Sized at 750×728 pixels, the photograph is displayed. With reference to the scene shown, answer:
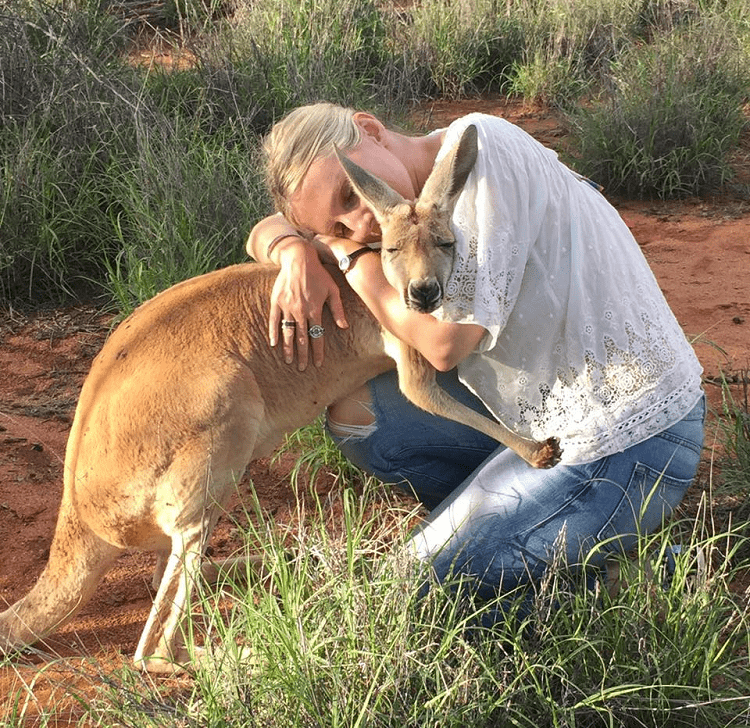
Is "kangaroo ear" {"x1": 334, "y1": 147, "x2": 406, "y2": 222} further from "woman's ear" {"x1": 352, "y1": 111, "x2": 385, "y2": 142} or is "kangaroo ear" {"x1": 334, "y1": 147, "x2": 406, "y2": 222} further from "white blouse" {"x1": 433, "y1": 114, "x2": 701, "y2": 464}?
"woman's ear" {"x1": 352, "y1": 111, "x2": 385, "y2": 142}

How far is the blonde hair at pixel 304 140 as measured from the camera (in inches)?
112

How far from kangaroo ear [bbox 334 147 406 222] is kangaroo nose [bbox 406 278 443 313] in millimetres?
226

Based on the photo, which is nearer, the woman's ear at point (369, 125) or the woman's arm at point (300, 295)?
the woman's ear at point (369, 125)

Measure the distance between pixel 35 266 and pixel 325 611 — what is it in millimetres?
3568

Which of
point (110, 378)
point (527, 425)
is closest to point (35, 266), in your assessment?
point (110, 378)

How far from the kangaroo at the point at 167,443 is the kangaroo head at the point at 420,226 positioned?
0.07 feet

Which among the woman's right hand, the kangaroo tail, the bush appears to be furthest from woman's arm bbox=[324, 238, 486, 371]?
the bush

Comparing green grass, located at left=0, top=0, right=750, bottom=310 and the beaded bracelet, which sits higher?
the beaded bracelet

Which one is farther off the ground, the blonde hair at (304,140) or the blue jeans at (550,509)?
the blonde hair at (304,140)

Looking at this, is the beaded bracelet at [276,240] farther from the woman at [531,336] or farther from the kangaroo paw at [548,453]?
the kangaroo paw at [548,453]

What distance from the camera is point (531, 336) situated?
8.90 ft

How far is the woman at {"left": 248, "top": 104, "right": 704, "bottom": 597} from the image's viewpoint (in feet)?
8.50

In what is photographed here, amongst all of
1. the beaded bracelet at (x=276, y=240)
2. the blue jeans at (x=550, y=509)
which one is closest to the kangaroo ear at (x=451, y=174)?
the beaded bracelet at (x=276, y=240)

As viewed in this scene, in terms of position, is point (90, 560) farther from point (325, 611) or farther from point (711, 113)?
point (711, 113)
